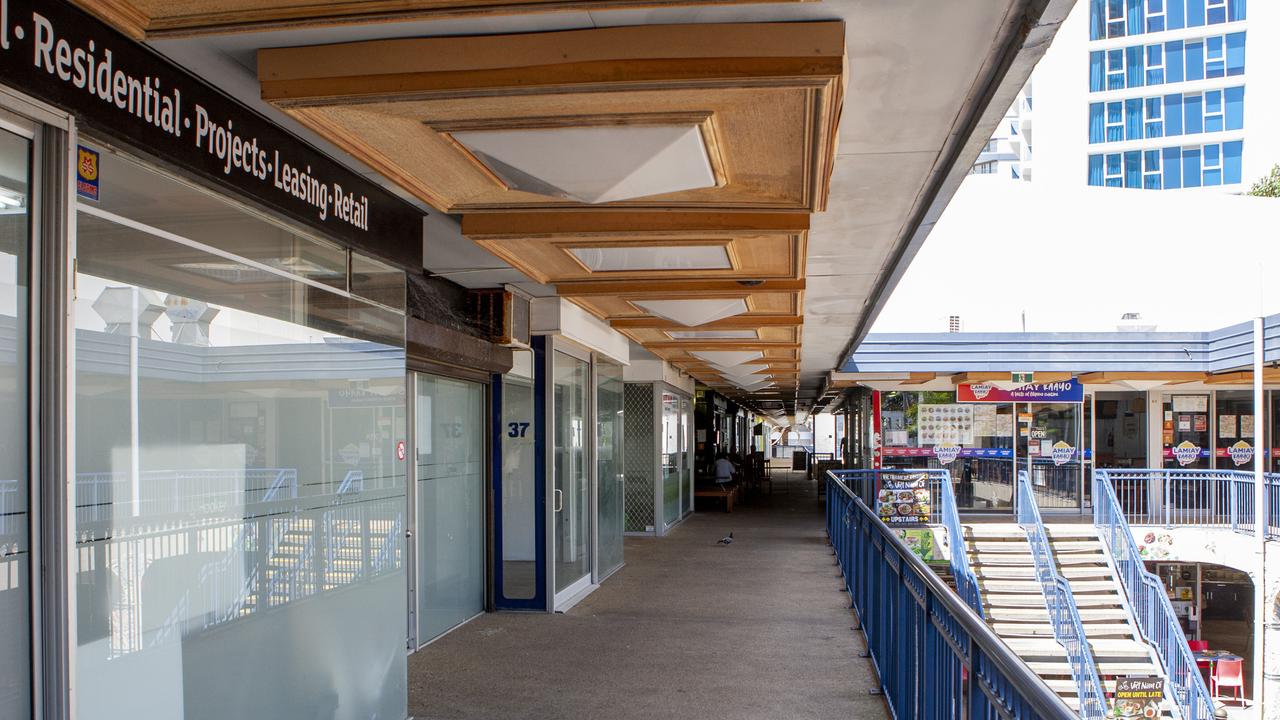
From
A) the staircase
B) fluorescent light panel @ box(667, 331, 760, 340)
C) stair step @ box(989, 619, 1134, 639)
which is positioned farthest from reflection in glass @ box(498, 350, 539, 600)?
stair step @ box(989, 619, 1134, 639)

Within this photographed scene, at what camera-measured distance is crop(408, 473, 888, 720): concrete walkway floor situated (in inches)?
240

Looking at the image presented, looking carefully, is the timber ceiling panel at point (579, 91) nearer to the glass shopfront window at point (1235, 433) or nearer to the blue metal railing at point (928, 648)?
the blue metal railing at point (928, 648)

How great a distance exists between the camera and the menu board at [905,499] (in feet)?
51.9

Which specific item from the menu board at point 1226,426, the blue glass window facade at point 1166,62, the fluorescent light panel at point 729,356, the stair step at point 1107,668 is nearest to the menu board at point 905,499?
the stair step at point 1107,668

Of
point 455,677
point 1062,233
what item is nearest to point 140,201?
point 455,677

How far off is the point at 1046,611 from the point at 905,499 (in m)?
2.51

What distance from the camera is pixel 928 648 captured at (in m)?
4.45

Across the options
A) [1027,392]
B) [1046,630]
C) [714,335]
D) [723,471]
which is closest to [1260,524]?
[1046,630]

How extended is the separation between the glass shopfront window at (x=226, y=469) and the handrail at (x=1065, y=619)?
8.71 m

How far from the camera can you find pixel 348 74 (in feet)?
10.3

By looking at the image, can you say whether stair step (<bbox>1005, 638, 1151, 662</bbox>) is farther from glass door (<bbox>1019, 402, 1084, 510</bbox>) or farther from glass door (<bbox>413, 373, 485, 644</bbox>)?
glass door (<bbox>413, 373, 485, 644</bbox>)

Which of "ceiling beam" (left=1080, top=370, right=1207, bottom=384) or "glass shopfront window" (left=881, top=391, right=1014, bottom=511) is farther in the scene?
"glass shopfront window" (left=881, top=391, right=1014, bottom=511)

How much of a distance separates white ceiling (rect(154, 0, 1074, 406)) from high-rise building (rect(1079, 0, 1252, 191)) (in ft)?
186

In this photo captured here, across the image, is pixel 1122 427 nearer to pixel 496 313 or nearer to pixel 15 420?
pixel 496 313
